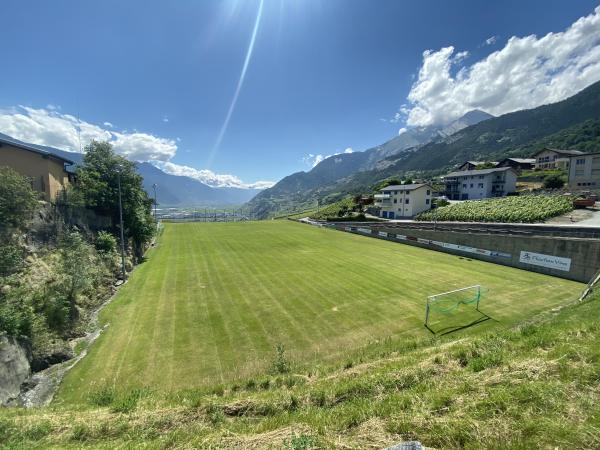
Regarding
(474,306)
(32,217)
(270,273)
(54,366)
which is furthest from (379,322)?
(32,217)

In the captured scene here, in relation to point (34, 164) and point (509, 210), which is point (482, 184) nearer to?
point (509, 210)

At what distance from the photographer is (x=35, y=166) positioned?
75.5ft

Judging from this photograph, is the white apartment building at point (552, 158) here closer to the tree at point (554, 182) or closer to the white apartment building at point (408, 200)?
the tree at point (554, 182)

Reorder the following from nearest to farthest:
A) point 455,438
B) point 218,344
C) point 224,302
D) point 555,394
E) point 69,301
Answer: point 455,438 → point 555,394 → point 218,344 → point 69,301 → point 224,302

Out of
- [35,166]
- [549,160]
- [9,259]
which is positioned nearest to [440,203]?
[549,160]

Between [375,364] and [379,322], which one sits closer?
[375,364]

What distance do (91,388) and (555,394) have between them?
52.5ft

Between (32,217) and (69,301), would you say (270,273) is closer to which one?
(69,301)

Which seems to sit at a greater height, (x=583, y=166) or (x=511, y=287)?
(x=583, y=166)

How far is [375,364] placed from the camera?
10.6m

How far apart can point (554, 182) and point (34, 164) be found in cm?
9573

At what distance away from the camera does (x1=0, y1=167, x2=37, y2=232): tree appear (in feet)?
53.5

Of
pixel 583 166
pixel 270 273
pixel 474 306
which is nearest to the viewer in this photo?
pixel 474 306

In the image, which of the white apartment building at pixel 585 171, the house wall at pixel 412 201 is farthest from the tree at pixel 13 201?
the white apartment building at pixel 585 171
